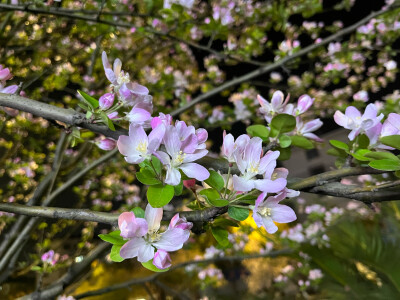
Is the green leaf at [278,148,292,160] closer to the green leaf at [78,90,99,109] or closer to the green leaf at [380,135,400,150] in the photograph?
the green leaf at [380,135,400,150]

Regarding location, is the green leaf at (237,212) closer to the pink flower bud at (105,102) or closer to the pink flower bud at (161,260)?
the pink flower bud at (161,260)

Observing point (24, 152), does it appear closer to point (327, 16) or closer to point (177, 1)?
point (177, 1)

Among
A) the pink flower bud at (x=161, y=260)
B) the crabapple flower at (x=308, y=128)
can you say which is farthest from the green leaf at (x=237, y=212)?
the crabapple flower at (x=308, y=128)

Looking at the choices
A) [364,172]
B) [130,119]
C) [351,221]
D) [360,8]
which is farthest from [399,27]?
[130,119]

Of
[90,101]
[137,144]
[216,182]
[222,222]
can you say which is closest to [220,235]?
[222,222]

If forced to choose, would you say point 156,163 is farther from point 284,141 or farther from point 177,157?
point 284,141

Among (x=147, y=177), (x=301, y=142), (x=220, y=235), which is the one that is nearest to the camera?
(x=147, y=177)
